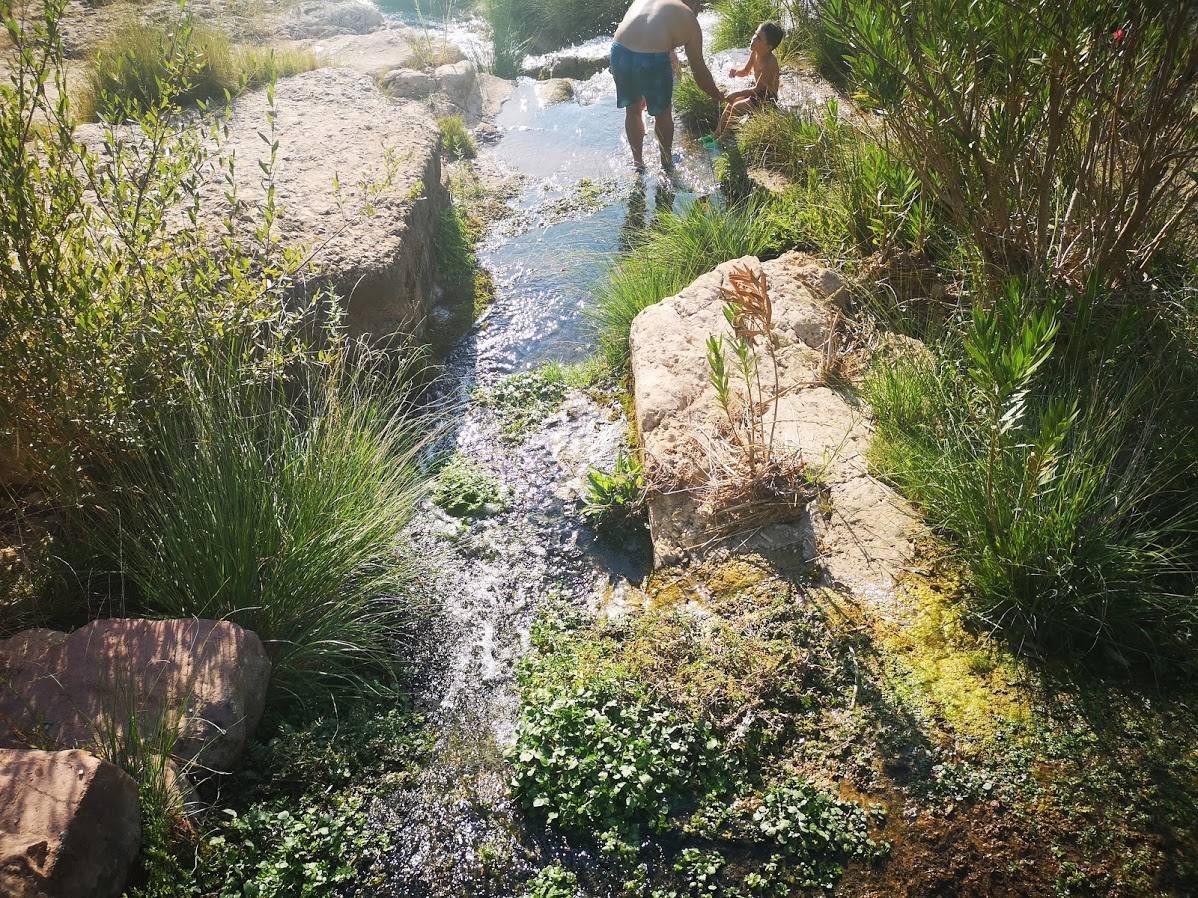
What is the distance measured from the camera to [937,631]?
3.45m

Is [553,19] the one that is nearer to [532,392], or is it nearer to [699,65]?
[699,65]

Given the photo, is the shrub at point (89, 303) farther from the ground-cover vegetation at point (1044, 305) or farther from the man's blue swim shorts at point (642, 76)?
the man's blue swim shorts at point (642, 76)

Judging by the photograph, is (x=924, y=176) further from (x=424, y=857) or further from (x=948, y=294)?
(x=424, y=857)

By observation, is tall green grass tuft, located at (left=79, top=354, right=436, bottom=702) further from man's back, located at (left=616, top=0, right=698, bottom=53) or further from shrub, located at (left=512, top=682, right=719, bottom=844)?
man's back, located at (left=616, top=0, right=698, bottom=53)

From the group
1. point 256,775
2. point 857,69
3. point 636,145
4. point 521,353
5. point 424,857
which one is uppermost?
point 857,69

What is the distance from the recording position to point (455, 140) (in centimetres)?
932

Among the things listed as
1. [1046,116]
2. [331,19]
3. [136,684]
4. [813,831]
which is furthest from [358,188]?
[331,19]

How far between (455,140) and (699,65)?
2.98 metres

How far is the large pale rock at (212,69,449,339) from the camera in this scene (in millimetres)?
5559

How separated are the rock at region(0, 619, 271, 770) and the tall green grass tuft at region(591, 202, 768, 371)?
136 inches

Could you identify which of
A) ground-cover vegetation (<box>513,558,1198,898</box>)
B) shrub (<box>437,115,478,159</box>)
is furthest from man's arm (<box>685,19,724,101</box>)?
ground-cover vegetation (<box>513,558,1198,898</box>)

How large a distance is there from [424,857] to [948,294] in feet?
14.1

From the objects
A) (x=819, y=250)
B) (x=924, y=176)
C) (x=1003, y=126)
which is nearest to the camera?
(x=1003, y=126)

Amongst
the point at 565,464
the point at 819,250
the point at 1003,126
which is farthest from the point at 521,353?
the point at 1003,126
